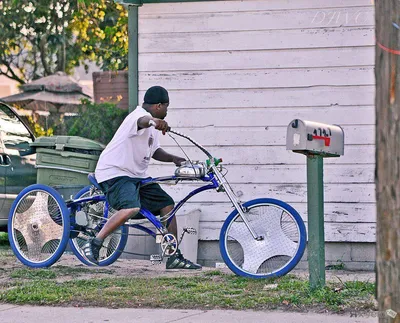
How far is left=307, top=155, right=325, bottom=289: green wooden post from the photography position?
677 cm

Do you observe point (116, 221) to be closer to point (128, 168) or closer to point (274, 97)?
point (128, 168)

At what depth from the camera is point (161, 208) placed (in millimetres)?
8289

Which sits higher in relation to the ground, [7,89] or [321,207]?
[7,89]

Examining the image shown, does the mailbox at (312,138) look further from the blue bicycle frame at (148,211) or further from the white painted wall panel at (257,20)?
the white painted wall panel at (257,20)

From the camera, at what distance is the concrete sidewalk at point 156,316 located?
20.3 feet

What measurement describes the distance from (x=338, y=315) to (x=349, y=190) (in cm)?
330

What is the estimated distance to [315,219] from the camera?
6.78 m

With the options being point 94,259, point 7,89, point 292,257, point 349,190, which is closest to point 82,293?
point 94,259

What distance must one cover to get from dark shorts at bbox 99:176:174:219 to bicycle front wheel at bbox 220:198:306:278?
728 millimetres

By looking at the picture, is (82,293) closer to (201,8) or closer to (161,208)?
(161,208)

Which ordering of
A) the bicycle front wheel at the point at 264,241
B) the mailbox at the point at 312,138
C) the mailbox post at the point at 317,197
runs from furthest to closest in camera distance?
the bicycle front wheel at the point at 264,241 < the mailbox post at the point at 317,197 < the mailbox at the point at 312,138

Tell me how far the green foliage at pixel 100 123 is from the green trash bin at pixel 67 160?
135 inches

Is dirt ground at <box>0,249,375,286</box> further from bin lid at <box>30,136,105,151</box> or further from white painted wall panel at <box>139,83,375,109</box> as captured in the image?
white painted wall panel at <box>139,83,375,109</box>

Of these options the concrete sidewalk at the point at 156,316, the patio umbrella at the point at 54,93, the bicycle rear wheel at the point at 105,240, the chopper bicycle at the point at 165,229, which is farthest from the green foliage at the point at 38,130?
the concrete sidewalk at the point at 156,316
